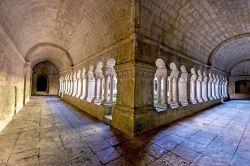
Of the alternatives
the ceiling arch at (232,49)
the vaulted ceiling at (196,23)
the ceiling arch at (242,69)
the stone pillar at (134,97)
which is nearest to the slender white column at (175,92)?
the vaulted ceiling at (196,23)

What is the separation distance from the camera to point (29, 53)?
9.78 m

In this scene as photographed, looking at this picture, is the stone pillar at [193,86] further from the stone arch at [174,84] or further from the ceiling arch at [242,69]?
the ceiling arch at [242,69]

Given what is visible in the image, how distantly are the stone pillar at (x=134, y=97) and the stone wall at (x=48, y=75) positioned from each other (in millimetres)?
16952

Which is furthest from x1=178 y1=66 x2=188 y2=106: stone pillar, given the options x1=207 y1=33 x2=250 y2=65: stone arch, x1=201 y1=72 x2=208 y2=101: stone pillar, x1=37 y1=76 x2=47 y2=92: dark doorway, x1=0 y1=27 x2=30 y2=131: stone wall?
x1=37 y1=76 x2=47 y2=92: dark doorway

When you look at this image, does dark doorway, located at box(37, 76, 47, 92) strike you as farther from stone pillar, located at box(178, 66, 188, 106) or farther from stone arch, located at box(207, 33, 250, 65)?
stone arch, located at box(207, 33, 250, 65)

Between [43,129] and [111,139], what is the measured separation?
2.32 m

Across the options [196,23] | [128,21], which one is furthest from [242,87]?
[128,21]

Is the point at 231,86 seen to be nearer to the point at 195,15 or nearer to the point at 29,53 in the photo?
the point at 195,15

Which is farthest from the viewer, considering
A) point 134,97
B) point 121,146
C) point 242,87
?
point 242,87

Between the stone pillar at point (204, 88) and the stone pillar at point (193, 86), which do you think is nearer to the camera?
the stone pillar at point (193, 86)

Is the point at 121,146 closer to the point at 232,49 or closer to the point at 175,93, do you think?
the point at 175,93

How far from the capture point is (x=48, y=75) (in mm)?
19516

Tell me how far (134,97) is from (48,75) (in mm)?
18332

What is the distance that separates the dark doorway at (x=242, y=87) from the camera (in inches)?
678
